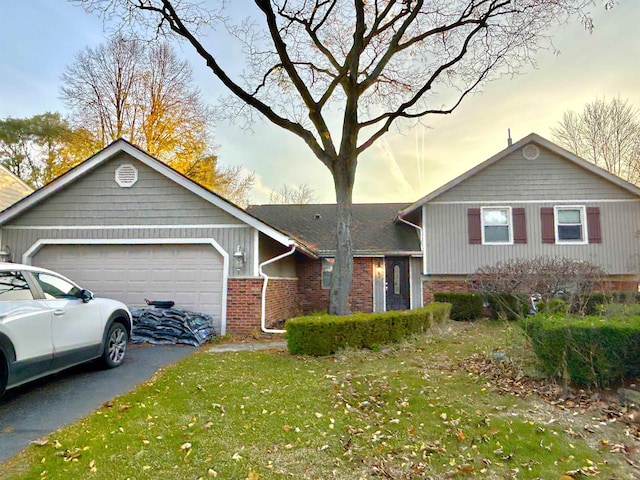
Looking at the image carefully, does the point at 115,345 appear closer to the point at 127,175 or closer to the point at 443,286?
the point at 127,175

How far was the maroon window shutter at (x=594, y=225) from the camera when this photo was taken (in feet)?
41.7

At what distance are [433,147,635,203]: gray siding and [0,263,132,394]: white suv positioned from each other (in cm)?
1083

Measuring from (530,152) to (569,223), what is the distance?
272cm

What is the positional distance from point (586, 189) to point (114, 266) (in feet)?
48.0

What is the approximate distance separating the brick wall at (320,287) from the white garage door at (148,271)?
555 cm

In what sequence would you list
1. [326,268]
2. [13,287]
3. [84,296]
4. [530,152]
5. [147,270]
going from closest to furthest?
[13,287], [84,296], [147,270], [530,152], [326,268]

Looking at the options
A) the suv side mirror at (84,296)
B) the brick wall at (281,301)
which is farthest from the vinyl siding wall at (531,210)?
the suv side mirror at (84,296)

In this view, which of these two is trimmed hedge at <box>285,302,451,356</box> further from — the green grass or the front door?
the front door

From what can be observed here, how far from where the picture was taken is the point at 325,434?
3.80 metres

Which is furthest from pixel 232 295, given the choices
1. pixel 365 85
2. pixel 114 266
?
pixel 365 85

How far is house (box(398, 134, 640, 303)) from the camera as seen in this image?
41.7ft

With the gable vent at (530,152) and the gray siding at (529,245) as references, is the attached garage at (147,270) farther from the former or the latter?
the gable vent at (530,152)

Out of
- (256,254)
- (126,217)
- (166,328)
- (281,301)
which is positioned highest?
(126,217)

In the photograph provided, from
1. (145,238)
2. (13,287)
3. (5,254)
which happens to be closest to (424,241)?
(145,238)
